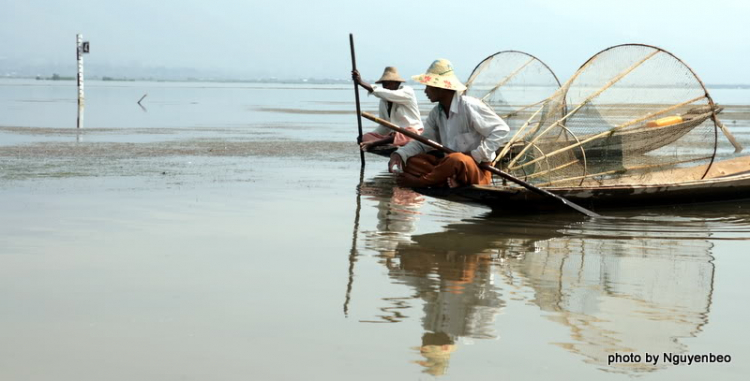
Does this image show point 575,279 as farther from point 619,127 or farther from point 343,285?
point 619,127

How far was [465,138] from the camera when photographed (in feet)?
24.3

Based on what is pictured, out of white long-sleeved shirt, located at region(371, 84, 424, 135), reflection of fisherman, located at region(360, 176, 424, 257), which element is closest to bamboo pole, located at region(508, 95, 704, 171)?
reflection of fisherman, located at region(360, 176, 424, 257)

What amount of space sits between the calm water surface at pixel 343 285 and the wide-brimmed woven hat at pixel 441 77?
3.89 ft

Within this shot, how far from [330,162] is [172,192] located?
403 centimetres

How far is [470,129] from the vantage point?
738 cm

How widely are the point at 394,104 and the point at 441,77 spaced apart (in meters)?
3.76

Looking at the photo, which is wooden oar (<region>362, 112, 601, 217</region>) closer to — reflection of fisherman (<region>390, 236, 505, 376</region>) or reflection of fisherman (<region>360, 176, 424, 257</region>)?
reflection of fisherman (<region>360, 176, 424, 257</region>)

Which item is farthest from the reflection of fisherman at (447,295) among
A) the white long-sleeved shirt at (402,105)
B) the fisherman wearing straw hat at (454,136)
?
the white long-sleeved shirt at (402,105)

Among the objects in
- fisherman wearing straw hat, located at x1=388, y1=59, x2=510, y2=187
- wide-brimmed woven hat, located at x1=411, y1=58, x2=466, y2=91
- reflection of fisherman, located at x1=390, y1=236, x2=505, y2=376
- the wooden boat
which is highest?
wide-brimmed woven hat, located at x1=411, y1=58, x2=466, y2=91

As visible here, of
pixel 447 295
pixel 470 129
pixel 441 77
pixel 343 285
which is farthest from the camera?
pixel 470 129

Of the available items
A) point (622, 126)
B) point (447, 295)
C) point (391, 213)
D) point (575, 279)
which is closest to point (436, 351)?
point (447, 295)

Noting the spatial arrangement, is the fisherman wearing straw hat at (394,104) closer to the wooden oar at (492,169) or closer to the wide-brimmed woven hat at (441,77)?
the wooden oar at (492,169)

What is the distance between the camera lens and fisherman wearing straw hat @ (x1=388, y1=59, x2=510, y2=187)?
7203mm

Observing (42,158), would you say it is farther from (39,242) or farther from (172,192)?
(39,242)
